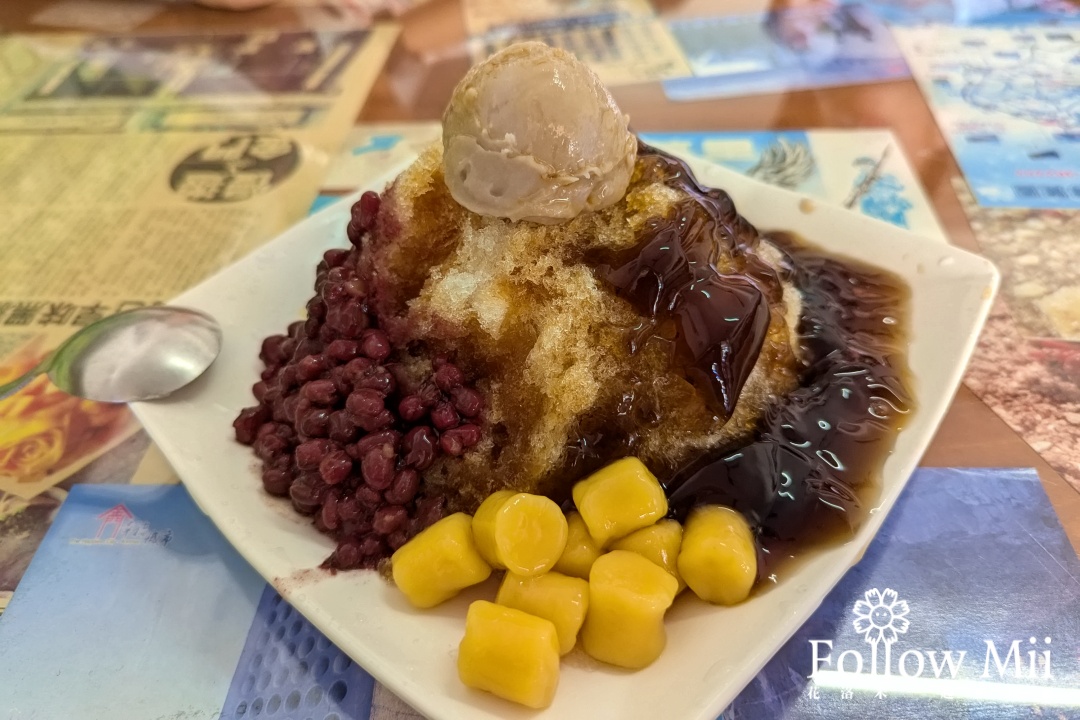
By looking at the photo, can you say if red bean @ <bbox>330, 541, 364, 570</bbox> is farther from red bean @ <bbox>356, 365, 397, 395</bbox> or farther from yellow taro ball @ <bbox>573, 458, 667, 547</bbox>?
yellow taro ball @ <bbox>573, 458, 667, 547</bbox>

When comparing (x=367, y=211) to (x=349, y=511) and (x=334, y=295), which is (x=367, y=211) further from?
(x=349, y=511)

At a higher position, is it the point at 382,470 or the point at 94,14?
the point at 94,14

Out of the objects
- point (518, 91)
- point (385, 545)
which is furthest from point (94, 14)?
point (385, 545)

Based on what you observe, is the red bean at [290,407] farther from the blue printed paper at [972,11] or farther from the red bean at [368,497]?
the blue printed paper at [972,11]

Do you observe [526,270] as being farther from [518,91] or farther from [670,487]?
[670,487]

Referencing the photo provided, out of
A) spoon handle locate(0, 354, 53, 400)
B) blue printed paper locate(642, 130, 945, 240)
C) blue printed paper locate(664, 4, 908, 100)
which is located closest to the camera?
spoon handle locate(0, 354, 53, 400)

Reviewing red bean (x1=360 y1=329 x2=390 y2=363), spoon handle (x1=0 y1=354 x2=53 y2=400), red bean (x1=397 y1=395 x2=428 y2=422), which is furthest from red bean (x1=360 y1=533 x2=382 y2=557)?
spoon handle (x1=0 y1=354 x2=53 y2=400)

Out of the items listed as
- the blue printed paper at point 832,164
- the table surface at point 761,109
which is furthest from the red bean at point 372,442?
the blue printed paper at point 832,164
